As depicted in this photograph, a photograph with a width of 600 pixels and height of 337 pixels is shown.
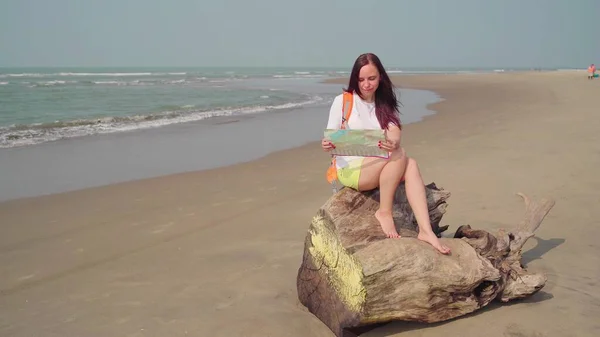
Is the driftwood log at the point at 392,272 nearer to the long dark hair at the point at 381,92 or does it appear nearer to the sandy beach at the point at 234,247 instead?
the sandy beach at the point at 234,247

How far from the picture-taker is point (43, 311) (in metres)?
3.95

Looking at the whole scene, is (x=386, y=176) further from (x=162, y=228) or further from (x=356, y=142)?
(x=162, y=228)

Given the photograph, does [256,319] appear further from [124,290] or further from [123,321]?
[124,290]

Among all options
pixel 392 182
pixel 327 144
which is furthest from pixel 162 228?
pixel 392 182

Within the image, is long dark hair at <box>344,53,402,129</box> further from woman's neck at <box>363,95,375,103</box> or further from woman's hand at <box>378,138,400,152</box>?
woman's hand at <box>378,138,400,152</box>

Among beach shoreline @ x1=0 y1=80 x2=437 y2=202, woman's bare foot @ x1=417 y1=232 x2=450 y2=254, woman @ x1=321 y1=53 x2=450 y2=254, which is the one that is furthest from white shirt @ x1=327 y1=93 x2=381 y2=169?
beach shoreline @ x1=0 y1=80 x2=437 y2=202

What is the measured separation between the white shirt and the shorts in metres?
0.05

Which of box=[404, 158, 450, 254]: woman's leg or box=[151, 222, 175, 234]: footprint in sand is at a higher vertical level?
box=[404, 158, 450, 254]: woman's leg

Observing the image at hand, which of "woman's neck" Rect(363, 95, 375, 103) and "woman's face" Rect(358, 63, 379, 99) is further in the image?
"woman's neck" Rect(363, 95, 375, 103)

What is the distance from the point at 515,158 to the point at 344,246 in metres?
6.18

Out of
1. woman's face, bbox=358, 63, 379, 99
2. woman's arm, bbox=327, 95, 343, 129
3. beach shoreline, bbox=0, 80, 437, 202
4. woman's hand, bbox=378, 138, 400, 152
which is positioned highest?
woman's face, bbox=358, 63, 379, 99

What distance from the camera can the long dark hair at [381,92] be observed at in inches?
148

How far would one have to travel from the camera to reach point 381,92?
12.7 ft

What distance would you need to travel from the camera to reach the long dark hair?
3756 millimetres
